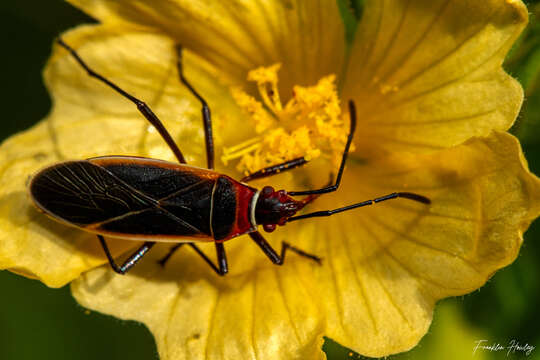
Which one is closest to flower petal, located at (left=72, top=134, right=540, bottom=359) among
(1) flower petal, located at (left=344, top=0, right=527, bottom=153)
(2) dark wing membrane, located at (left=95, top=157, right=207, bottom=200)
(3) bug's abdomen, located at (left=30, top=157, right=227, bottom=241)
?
(1) flower petal, located at (left=344, top=0, right=527, bottom=153)

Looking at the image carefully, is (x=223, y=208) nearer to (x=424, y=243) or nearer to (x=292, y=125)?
(x=292, y=125)

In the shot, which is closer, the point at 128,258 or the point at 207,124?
the point at 128,258

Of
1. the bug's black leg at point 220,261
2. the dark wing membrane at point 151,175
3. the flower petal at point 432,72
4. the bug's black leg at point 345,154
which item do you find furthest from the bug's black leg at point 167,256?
the flower petal at point 432,72

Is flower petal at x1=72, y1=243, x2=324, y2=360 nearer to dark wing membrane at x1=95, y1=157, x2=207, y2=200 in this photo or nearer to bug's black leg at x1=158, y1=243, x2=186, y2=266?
bug's black leg at x1=158, y1=243, x2=186, y2=266

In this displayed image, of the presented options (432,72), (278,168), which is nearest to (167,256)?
(278,168)

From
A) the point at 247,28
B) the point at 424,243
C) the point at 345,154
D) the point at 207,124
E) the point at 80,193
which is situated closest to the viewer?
the point at 424,243

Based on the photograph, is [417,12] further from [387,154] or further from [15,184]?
[15,184]

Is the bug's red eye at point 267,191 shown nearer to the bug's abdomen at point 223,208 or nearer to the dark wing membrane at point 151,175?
the bug's abdomen at point 223,208
